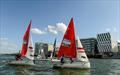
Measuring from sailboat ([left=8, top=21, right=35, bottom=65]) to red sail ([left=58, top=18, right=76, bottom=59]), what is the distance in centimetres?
803

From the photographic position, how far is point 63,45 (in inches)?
1474

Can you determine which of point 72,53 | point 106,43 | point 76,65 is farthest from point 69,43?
point 106,43

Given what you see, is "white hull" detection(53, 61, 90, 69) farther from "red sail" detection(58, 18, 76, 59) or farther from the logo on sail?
the logo on sail

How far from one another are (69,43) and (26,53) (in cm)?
1110

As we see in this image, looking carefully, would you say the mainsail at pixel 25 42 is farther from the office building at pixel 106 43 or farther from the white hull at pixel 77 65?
the office building at pixel 106 43

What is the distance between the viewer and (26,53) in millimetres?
41844

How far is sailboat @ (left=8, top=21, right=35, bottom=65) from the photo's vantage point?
133 feet

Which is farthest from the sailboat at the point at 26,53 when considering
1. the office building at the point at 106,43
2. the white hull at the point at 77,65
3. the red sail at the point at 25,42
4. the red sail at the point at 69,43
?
the office building at the point at 106,43

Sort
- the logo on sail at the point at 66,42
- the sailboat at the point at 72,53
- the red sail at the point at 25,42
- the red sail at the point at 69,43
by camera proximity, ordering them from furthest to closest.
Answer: the red sail at the point at 25,42 → the logo on sail at the point at 66,42 → the red sail at the point at 69,43 → the sailboat at the point at 72,53

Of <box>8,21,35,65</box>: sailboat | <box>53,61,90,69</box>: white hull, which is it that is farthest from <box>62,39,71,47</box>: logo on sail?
<box>8,21,35,65</box>: sailboat

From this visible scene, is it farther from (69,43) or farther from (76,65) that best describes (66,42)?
(76,65)

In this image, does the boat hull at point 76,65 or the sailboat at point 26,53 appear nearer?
the boat hull at point 76,65

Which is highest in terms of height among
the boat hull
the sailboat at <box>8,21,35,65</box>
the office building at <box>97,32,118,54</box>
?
the office building at <box>97,32,118,54</box>

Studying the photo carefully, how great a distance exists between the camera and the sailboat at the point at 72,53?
3381cm
